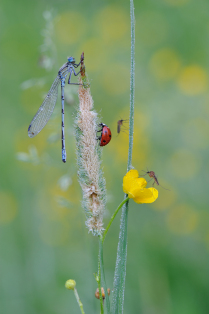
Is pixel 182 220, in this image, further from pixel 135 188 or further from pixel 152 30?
pixel 152 30

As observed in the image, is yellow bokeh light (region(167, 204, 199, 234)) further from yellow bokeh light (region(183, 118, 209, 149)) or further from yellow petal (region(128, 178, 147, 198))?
yellow petal (region(128, 178, 147, 198))

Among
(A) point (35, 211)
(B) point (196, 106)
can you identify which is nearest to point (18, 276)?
(A) point (35, 211)

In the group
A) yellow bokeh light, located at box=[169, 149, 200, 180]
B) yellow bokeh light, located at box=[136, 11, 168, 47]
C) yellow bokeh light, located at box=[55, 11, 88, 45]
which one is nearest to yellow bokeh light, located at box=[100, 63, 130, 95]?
yellow bokeh light, located at box=[136, 11, 168, 47]

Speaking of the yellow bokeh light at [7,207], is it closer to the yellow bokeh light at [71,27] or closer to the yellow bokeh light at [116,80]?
the yellow bokeh light at [116,80]

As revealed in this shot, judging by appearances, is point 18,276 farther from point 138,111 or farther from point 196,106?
point 196,106

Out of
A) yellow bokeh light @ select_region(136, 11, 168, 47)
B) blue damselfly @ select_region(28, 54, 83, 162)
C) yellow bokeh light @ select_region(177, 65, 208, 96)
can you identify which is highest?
yellow bokeh light @ select_region(136, 11, 168, 47)
